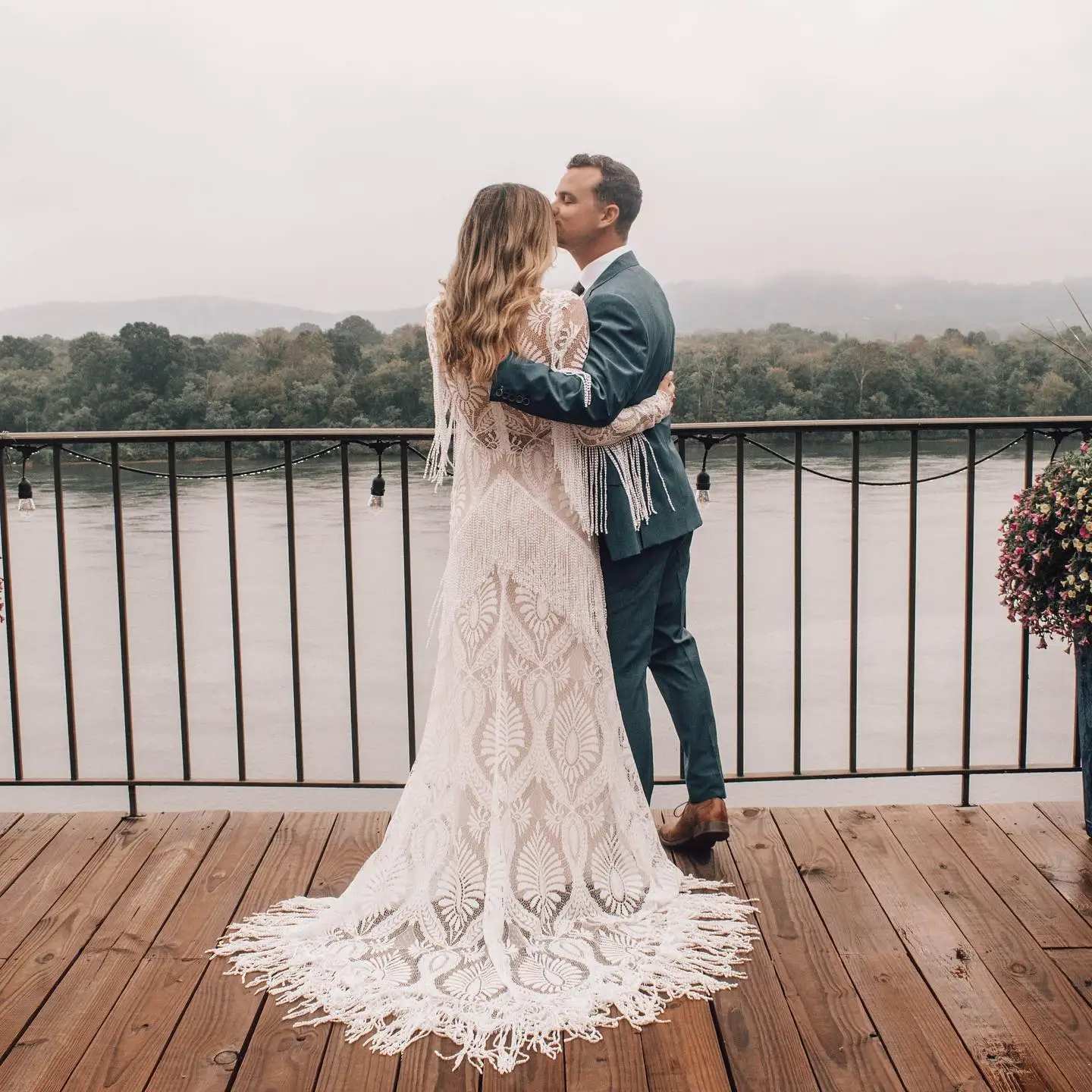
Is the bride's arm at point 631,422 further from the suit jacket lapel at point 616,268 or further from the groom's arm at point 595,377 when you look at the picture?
the suit jacket lapel at point 616,268

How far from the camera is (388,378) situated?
445cm

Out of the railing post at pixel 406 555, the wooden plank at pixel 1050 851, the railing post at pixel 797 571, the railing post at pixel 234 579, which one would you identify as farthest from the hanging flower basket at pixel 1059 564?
the railing post at pixel 234 579

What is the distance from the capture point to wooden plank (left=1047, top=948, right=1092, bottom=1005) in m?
1.75

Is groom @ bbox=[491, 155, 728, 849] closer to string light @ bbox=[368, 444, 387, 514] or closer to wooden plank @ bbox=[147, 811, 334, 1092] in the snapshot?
string light @ bbox=[368, 444, 387, 514]

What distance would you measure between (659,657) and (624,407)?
580 mm

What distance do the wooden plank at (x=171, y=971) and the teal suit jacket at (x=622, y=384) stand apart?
3.41ft

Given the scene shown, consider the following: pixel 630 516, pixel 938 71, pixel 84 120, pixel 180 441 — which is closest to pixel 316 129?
pixel 84 120

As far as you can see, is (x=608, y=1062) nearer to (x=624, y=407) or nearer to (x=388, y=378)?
(x=624, y=407)

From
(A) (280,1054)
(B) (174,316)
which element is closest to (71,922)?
(A) (280,1054)

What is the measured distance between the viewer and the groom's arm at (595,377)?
179 cm

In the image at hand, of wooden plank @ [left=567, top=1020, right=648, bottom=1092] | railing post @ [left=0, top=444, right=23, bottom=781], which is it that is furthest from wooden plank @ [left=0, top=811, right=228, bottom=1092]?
wooden plank @ [left=567, top=1020, right=648, bottom=1092]

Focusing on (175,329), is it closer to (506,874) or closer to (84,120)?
(84,120)

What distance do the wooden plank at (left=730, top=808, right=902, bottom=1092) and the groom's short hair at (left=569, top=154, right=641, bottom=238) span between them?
1.34 m

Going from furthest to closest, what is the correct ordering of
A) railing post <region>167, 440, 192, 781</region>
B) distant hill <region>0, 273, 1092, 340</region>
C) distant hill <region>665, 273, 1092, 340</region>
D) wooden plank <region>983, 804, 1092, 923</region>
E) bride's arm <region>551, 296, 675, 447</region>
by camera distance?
distant hill <region>0, 273, 1092, 340</region>, distant hill <region>665, 273, 1092, 340</region>, railing post <region>167, 440, 192, 781</region>, wooden plank <region>983, 804, 1092, 923</region>, bride's arm <region>551, 296, 675, 447</region>
